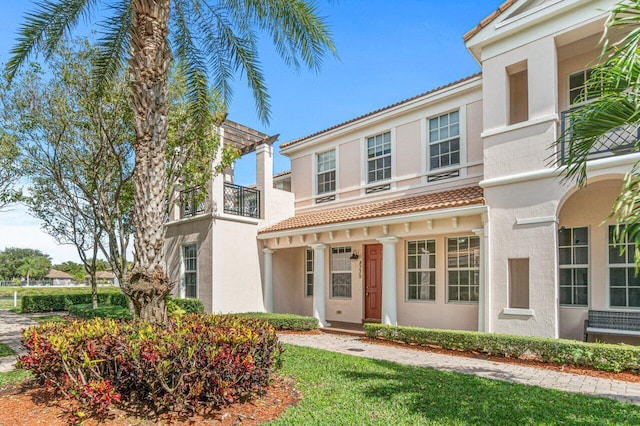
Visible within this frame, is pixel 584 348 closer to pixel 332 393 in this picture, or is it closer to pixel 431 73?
pixel 332 393


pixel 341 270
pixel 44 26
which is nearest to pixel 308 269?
pixel 341 270

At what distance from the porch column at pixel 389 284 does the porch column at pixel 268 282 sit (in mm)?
5328

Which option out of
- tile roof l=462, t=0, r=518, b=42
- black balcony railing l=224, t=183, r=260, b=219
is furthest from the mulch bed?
tile roof l=462, t=0, r=518, b=42

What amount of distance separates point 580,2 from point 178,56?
33.0 feet

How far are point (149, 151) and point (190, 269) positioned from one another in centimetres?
1008

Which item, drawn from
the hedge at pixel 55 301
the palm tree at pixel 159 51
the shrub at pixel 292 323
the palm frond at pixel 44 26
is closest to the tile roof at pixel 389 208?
the shrub at pixel 292 323

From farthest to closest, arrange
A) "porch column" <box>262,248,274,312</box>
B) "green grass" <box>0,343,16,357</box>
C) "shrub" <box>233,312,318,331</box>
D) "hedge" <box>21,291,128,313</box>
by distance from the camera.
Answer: "hedge" <box>21,291,128,313</box> → "porch column" <box>262,248,274,312</box> → "shrub" <box>233,312,318,331</box> → "green grass" <box>0,343,16,357</box>

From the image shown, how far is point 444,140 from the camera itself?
13.2 m

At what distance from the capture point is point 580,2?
30.3 feet

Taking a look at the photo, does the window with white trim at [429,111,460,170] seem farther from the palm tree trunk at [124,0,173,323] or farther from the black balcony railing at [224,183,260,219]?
the palm tree trunk at [124,0,173,323]

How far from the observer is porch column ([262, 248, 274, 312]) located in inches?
623

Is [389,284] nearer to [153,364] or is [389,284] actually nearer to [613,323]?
[613,323]

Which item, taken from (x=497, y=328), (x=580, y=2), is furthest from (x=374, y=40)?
(x=497, y=328)

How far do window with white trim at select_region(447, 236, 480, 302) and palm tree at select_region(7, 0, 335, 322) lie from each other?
6.99 metres
